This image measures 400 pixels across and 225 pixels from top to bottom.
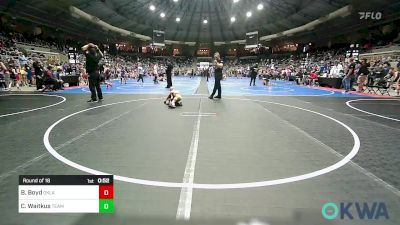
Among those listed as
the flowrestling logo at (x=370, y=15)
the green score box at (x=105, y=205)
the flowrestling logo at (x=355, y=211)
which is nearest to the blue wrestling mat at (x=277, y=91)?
the flowrestling logo at (x=355, y=211)

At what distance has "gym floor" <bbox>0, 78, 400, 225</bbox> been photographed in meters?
2.81

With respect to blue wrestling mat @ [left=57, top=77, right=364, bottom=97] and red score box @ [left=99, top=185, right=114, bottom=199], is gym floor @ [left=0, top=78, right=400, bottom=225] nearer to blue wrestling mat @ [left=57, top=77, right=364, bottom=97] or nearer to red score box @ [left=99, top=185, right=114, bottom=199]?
red score box @ [left=99, top=185, right=114, bottom=199]

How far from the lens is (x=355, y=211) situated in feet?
9.36

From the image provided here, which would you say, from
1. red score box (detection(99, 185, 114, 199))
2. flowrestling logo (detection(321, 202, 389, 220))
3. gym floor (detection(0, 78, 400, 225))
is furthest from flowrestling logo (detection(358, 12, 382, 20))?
red score box (detection(99, 185, 114, 199))

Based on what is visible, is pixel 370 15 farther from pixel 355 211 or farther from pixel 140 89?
pixel 355 211

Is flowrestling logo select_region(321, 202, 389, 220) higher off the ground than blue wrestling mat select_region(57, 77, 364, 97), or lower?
lower

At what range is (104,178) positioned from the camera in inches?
94.1

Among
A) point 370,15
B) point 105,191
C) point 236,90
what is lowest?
point 105,191

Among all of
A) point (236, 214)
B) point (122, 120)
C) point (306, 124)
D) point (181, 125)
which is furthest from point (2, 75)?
point (236, 214)
